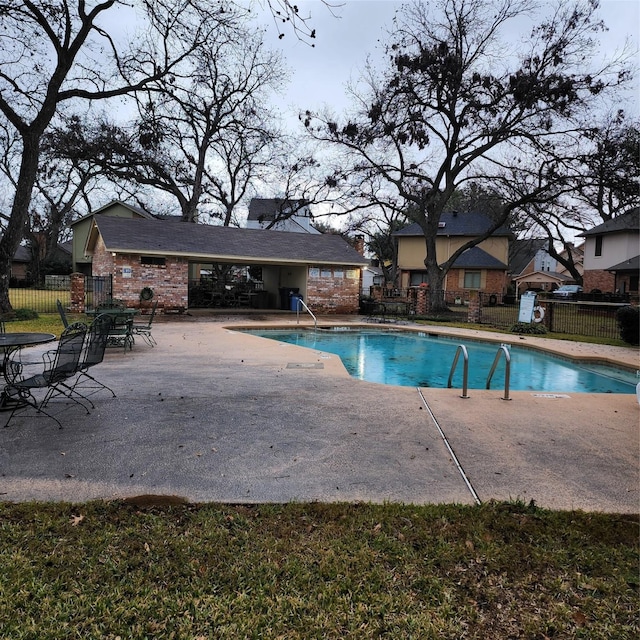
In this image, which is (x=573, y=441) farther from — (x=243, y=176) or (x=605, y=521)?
(x=243, y=176)

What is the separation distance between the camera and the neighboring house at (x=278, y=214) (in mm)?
30844

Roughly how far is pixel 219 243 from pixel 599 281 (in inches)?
862

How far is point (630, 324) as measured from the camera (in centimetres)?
1239

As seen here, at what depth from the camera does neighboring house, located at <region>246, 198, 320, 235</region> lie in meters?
30.8

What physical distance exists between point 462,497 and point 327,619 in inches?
60.0

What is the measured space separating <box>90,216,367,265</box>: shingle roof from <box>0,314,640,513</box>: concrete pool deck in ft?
39.9

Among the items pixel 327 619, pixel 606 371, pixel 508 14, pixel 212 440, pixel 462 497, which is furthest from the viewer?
pixel 508 14

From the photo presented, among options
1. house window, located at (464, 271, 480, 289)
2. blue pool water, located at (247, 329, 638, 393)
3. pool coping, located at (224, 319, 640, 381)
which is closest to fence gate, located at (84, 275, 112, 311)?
pool coping, located at (224, 319, 640, 381)

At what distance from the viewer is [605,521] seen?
2.87m

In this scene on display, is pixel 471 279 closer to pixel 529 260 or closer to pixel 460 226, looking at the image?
pixel 460 226

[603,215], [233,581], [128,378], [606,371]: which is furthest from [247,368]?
[603,215]

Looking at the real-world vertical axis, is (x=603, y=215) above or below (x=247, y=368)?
above

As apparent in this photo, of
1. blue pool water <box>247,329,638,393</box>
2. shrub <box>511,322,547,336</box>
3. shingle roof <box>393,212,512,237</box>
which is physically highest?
shingle roof <box>393,212,512,237</box>

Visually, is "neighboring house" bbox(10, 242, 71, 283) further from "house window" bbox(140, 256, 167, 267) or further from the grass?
the grass
